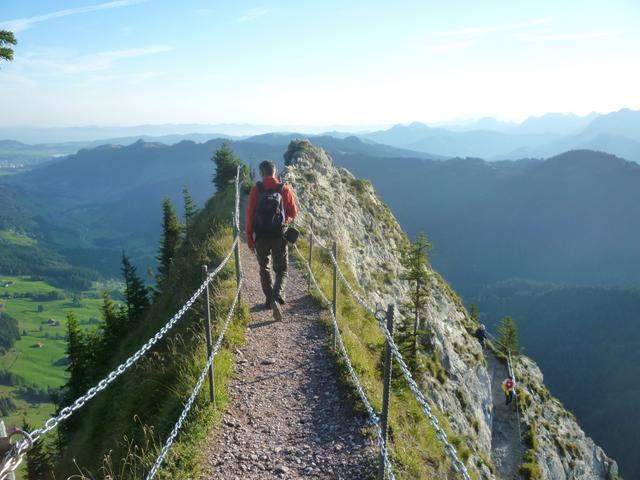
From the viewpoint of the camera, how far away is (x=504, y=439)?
27.4 meters

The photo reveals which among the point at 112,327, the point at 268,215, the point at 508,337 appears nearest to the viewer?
the point at 268,215

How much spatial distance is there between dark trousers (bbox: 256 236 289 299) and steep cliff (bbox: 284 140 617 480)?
8.70 meters

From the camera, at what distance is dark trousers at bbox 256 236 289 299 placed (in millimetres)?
11055

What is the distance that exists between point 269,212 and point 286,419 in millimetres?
4948

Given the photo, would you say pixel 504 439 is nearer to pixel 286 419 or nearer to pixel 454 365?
pixel 454 365

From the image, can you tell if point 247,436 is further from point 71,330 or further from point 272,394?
point 71,330

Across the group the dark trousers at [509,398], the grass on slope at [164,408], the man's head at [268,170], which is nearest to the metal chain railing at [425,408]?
the grass on slope at [164,408]

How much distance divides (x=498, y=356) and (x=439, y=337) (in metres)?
15.2

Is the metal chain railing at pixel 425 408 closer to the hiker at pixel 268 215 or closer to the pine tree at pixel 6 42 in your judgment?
the hiker at pixel 268 215

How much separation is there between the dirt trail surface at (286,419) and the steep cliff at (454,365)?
28.6ft

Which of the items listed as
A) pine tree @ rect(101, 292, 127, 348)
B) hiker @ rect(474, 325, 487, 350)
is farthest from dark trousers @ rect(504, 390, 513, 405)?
pine tree @ rect(101, 292, 127, 348)

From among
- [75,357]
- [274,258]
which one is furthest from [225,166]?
[274,258]

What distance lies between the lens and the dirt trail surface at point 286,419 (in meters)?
6.80

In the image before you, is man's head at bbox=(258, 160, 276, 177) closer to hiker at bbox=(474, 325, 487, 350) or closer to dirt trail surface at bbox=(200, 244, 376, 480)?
dirt trail surface at bbox=(200, 244, 376, 480)
